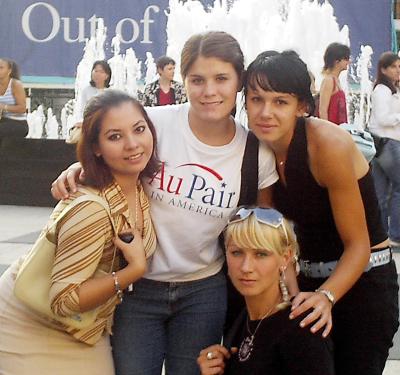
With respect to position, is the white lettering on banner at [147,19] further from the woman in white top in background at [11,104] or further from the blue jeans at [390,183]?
the blue jeans at [390,183]

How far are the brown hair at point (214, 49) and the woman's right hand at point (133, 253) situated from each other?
25.2 inches

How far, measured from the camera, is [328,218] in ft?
8.57

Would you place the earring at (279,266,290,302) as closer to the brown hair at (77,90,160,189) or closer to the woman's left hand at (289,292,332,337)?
the woman's left hand at (289,292,332,337)

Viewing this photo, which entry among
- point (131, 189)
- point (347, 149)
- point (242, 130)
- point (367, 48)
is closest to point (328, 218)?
point (347, 149)

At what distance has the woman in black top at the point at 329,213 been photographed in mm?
2484

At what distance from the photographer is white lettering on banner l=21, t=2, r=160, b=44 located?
15820 millimetres

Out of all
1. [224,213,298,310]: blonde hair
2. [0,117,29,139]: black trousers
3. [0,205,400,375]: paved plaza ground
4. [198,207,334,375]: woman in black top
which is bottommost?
[0,205,400,375]: paved plaza ground

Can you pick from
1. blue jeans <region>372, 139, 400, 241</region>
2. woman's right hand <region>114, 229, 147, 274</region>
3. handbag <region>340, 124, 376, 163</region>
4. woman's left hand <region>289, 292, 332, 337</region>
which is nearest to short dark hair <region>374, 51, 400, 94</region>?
blue jeans <region>372, 139, 400, 241</region>

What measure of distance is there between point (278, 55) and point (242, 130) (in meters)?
0.37

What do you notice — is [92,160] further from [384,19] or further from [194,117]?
[384,19]

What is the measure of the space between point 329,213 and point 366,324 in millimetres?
397

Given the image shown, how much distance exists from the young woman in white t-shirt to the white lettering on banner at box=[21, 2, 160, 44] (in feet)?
43.9

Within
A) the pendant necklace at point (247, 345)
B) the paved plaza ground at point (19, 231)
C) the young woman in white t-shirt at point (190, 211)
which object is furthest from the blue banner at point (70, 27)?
the pendant necklace at point (247, 345)

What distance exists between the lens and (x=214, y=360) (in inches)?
97.6
